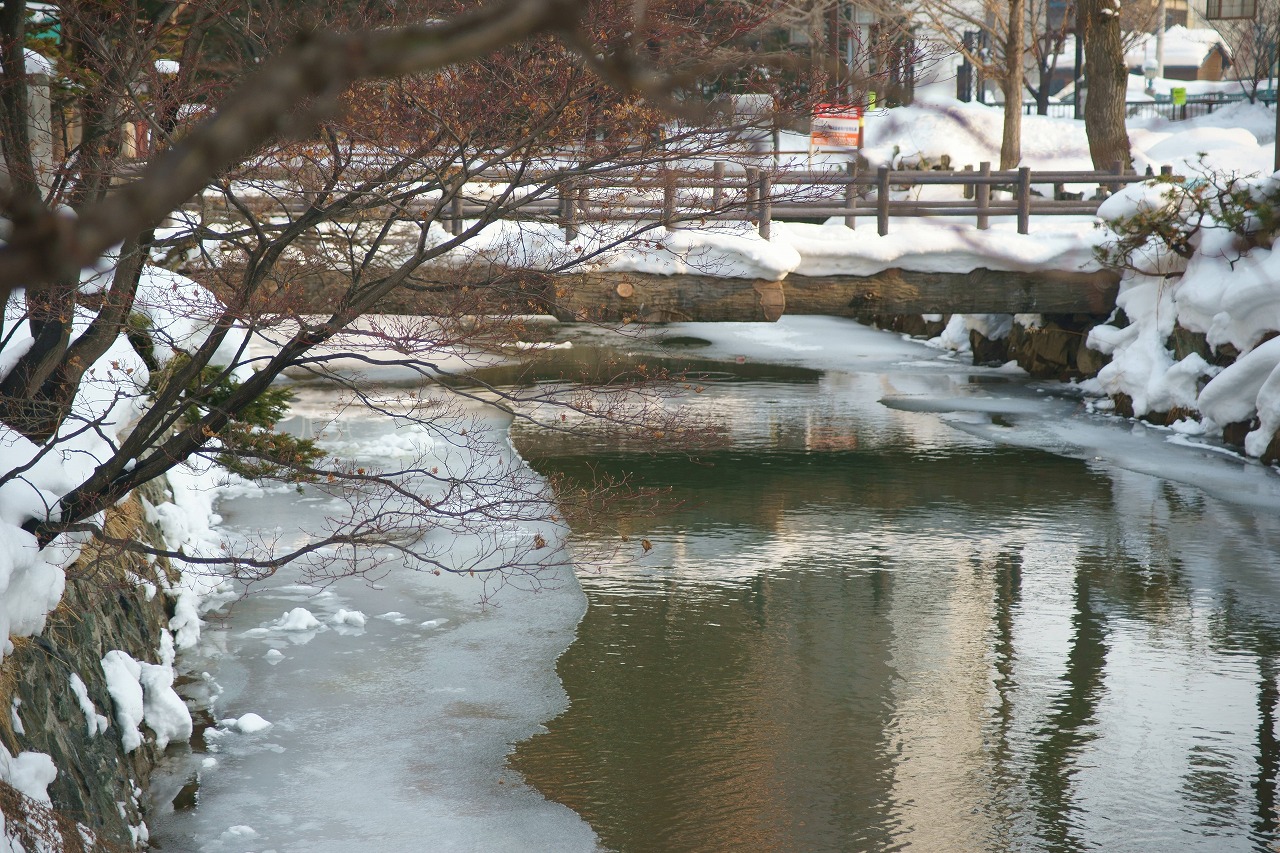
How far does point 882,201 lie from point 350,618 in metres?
10.1

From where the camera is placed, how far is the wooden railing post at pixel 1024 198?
1680 cm

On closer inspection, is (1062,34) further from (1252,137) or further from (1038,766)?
(1038,766)

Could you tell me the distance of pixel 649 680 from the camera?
7840 millimetres

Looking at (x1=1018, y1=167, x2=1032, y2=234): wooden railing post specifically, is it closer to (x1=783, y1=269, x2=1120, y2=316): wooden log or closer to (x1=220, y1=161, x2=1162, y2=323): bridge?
(x1=220, y1=161, x2=1162, y2=323): bridge

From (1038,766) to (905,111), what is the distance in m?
30.7

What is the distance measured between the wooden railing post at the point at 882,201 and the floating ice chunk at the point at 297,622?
32.4 ft

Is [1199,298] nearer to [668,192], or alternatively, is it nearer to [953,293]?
[953,293]

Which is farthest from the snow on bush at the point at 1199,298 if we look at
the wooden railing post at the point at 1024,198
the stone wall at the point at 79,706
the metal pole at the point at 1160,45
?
the metal pole at the point at 1160,45

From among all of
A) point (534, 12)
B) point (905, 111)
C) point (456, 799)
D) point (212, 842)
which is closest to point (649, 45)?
point (456, 799)

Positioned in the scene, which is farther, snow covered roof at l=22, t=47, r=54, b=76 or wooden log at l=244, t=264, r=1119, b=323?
wooden log at l=244, t=264, r=1119, b=323

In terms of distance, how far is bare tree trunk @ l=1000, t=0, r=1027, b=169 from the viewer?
2606cm

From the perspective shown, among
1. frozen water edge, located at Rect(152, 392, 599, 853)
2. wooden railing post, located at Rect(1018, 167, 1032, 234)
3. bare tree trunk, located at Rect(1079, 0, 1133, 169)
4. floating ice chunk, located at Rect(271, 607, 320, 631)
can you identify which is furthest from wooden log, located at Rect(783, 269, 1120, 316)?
floating ice chunk, located at Rect(271, 607, 320, 631)

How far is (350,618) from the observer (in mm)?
9000

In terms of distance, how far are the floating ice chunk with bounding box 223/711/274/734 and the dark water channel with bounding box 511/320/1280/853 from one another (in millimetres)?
1580
